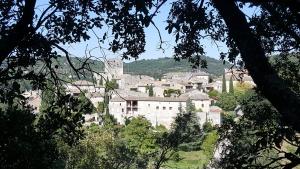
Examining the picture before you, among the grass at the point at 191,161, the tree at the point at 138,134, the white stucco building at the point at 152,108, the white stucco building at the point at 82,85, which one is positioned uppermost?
the white stucco building at the point at 82,85

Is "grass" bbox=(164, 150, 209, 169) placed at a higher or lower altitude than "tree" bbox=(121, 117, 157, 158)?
lower

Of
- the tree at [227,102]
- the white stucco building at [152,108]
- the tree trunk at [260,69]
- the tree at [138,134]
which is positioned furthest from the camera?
the tree at [227,102]

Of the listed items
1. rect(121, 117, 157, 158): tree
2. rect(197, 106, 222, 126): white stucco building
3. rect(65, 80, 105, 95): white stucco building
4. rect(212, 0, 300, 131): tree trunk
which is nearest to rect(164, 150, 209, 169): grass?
rect(121, 117, 157, 158): tree

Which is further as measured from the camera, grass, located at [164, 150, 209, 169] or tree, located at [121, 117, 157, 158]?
grass, located at [164, 150, 209, 169]

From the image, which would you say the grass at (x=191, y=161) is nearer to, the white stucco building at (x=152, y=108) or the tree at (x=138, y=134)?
the tree at (x=138, y=134)

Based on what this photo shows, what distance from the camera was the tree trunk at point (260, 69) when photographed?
2.53 meters

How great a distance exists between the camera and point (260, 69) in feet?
9.01

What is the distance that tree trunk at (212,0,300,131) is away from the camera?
2.53m

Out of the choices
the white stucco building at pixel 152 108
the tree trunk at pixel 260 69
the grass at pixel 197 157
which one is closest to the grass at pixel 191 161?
the grass at pixel 197 157

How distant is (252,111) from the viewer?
7.50m

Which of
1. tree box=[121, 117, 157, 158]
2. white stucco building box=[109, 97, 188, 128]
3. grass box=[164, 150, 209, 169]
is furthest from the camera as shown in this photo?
white stucco building box=[109, 97, 188, 128]

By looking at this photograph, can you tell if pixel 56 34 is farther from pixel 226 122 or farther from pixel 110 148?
pixel 110 148

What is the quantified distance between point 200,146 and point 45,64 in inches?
2080

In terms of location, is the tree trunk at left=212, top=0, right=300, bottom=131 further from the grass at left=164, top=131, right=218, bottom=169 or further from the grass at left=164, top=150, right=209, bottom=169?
the grass at left=164, top=131, right=218, bottom=169
